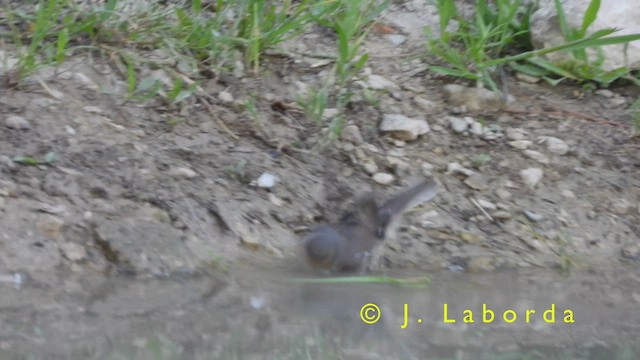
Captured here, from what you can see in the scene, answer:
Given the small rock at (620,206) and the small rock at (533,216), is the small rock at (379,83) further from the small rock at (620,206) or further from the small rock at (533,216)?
the small rock at (620,206)

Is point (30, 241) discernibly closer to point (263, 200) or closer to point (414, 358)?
point (263, 200)

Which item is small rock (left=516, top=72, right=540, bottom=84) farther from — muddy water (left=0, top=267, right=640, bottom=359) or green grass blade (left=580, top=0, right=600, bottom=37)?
muddy water (left=0, top=267, right=640, bottom=359)

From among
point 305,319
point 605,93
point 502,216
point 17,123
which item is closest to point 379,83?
point 502,216

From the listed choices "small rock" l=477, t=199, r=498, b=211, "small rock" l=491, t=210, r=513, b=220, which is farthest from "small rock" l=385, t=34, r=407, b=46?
"small rock" l=491, t=210, r=513, b=220

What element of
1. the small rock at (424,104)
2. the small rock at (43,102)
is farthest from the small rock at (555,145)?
the small rock at (43,102)

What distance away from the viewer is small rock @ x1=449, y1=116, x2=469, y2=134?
5.63 metres

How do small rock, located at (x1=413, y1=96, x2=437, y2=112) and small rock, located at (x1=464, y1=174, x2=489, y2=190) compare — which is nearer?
small rock, located at (x1=464, y1=174, x2=489, y2=190)

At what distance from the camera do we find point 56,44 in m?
5.45

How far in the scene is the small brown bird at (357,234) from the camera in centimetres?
462

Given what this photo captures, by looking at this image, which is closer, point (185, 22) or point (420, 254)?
point (420, 254)

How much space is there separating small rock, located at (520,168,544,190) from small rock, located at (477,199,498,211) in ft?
0.74

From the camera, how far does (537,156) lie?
5.54m

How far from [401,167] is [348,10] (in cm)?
84

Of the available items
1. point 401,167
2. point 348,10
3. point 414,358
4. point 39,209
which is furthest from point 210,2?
point 414,358
